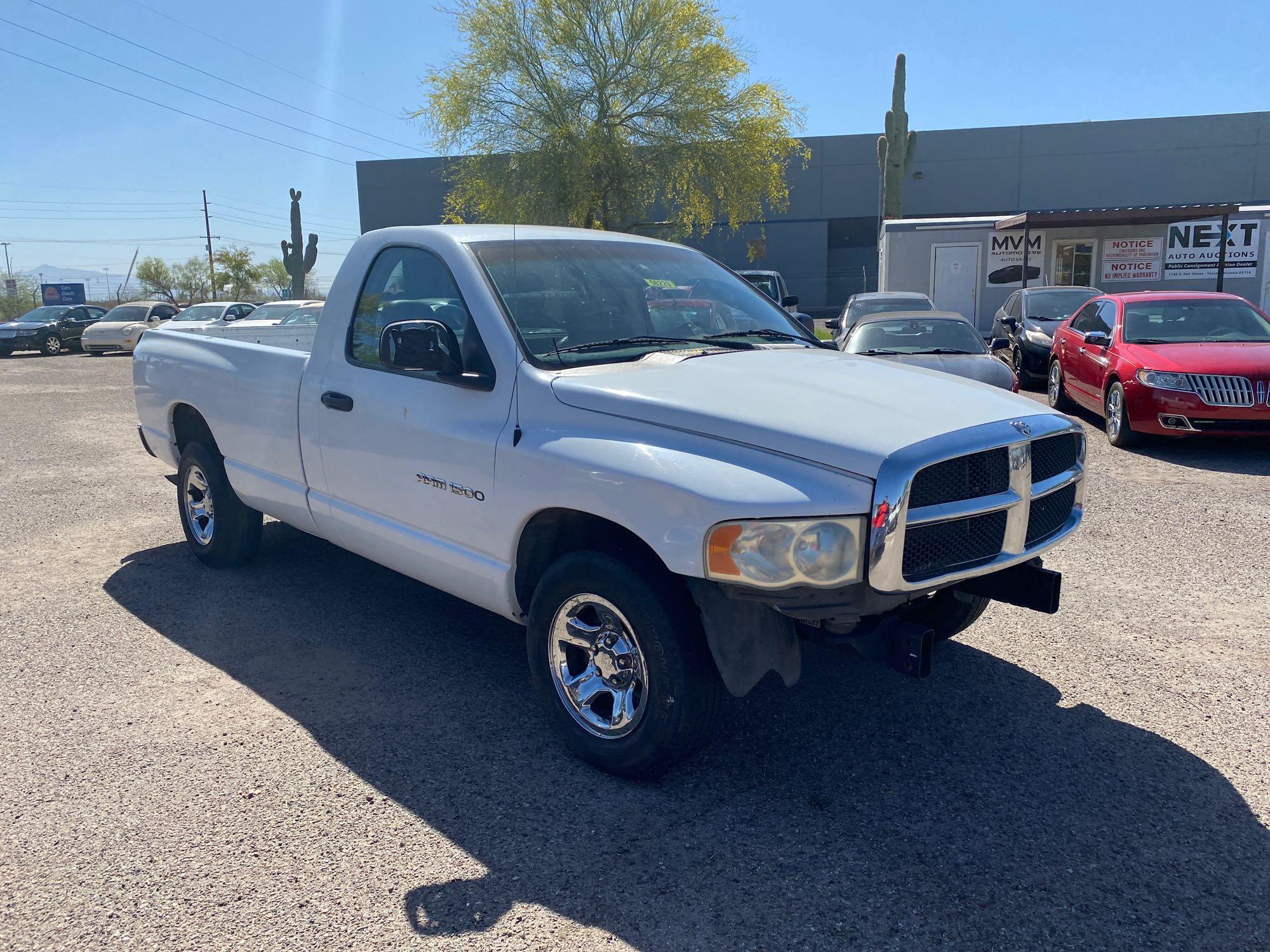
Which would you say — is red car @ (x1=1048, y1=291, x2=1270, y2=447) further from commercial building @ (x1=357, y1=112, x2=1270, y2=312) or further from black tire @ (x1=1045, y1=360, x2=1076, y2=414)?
commercial building @ (x1=357, y1=112, x2=1270, y2=312)

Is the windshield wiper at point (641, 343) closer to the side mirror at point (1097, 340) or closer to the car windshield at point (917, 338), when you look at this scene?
the car windshield at point (917, 338)

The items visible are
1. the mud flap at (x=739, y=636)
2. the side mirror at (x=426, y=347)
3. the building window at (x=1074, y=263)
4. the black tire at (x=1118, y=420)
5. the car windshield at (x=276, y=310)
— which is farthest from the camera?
the building window at (x=1074, y=263)

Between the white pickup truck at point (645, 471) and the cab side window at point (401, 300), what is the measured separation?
0.01 metres

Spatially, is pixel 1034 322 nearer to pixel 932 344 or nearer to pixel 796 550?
pixel 932 344

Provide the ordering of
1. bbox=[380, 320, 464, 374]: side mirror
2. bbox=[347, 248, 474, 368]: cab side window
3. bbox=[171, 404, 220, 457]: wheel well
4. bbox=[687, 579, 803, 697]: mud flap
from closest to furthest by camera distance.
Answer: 1. bbox=[687, 579, 803, 697]: mud flap
2. bbox=[380, 320, 464, 374]: side mirror
3. bbox=[347, 248, 474, 368]: cab side window
4. bbox=[171, 404, 220, 457]: wheel well

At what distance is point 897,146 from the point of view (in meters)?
26.9

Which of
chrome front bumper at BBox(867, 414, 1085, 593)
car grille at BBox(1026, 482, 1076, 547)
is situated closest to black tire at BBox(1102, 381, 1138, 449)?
car grille at BBox(1026, 482, 1076, 547)

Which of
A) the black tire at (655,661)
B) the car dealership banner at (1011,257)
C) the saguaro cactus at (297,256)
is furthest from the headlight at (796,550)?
the saguaro cactus at (297,256)

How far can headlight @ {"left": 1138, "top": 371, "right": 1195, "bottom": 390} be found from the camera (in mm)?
9234

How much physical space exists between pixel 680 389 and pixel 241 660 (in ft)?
8.63

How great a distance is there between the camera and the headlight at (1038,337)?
14164 millimetres

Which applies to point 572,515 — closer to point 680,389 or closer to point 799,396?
point 680,389

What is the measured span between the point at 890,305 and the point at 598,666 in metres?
12.9

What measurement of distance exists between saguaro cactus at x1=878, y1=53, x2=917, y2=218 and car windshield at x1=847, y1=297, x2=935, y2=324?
1248cm
